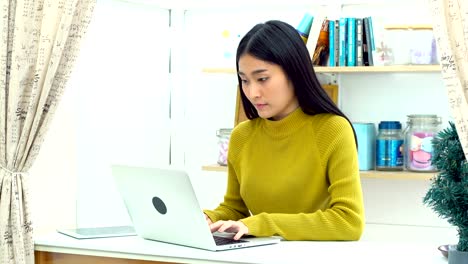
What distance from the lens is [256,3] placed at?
13.1 feet

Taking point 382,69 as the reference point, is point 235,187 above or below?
below

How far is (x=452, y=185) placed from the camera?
186 cm

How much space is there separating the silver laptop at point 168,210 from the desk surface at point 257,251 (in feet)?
0.08

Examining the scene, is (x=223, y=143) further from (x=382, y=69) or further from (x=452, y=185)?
(x=452, y=185)

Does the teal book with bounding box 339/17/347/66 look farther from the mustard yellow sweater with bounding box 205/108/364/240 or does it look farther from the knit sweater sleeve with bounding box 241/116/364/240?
the knit sweater sleeve with bounding box 241/116/364/240

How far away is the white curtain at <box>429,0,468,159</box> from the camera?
182 centimetres

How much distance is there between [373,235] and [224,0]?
143cm

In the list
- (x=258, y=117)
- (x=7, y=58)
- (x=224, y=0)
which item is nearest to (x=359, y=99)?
(x=224, y=0)

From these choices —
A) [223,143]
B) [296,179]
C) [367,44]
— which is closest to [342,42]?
[367,44]

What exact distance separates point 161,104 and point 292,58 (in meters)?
1.89

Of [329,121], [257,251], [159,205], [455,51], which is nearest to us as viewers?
[455,51]

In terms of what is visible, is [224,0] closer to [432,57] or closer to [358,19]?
[358,19]

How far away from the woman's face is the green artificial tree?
0.57 m

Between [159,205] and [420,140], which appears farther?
[420,140]
